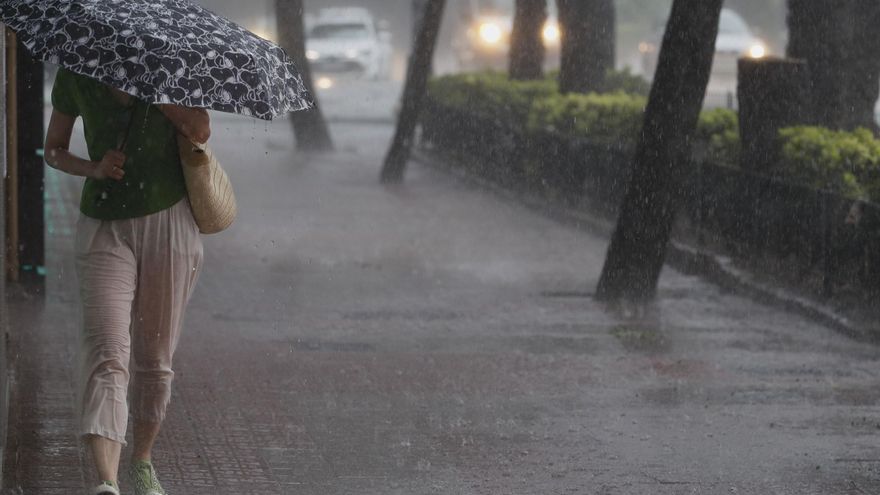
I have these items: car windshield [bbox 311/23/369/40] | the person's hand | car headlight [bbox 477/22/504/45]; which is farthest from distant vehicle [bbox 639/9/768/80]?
the person's hand

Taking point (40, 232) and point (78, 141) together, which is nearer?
point (40, 232)

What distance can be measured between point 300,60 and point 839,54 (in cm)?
1101

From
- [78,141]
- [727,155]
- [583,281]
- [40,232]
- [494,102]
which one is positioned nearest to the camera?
[40,232]

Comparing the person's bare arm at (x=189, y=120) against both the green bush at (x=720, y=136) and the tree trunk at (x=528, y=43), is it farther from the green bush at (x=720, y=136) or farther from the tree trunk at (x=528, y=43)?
the tree trunk at (x=528, y=43)

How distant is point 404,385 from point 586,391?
0.92 meters

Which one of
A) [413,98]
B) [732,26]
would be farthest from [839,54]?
[732,26]

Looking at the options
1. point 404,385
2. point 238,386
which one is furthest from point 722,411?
point 238,386

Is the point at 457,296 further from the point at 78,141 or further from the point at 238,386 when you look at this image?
the point at 78,141

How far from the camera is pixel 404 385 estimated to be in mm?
7824

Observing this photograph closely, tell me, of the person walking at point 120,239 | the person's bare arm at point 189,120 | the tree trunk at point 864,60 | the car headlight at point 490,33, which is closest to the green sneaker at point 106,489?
the person walking at point 120,239

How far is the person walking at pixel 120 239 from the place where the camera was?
16.2 ft

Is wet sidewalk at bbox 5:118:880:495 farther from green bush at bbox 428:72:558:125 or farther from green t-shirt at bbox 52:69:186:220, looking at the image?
green bush at bbox 428:72:558:125

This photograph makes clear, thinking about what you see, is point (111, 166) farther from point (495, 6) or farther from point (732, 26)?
point (495, 6)

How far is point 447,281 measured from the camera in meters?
11.4
